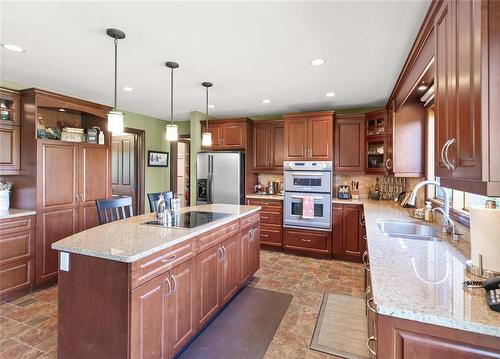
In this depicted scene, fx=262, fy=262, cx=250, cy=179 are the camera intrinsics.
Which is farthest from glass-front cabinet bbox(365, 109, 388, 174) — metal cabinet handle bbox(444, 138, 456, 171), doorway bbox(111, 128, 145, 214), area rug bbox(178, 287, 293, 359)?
doorway bbox(111, 128, 145, 214)

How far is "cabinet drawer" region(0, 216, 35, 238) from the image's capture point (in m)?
2.75

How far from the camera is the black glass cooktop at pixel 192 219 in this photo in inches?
87.7

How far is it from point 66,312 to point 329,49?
280cm

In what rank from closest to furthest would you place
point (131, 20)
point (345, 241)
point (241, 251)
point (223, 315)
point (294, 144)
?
point (131, 20)
point (223, 315)
point (241, 251)
point (345, 241)
point (294, 144)

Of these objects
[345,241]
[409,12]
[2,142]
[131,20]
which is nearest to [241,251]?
[345,241]

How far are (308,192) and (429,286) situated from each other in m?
3.15

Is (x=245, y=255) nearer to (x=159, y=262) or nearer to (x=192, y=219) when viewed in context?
(x=192, y=219)

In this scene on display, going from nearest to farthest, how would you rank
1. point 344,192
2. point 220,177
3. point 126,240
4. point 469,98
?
point 469,98, point 126,240, point 344,192, point 220,177

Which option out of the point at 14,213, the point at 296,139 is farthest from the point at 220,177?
the point at 14,213

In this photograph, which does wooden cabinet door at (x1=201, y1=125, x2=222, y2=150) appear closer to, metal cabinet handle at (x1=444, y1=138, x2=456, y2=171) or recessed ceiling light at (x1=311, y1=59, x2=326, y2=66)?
recessed ceiling light at (x1=311, y1=59, x2=326, y2=66)

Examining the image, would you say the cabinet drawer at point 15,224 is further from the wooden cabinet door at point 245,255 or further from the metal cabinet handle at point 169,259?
the wooden cabinet door at point 245,255

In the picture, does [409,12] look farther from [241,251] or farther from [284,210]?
[284,210]

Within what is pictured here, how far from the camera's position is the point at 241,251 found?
2867mm

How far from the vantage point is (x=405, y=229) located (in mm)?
2459
